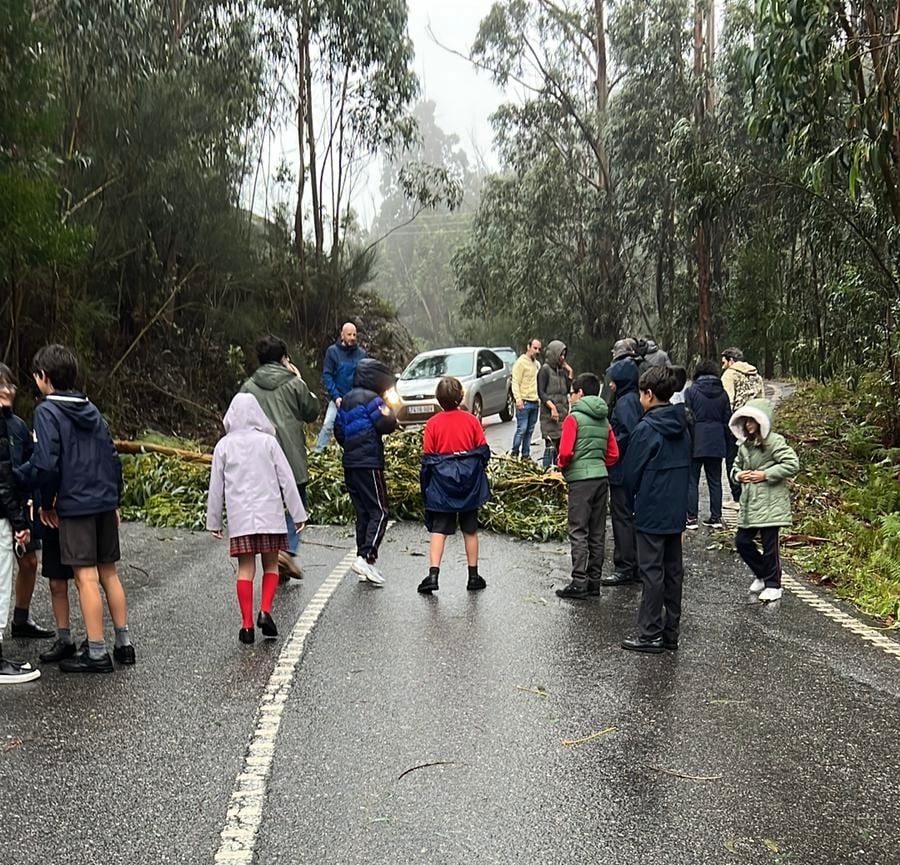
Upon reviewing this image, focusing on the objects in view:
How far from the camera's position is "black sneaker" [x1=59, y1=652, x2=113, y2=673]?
19.1 ft

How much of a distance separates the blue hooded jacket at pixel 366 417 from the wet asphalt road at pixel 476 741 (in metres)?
1.22

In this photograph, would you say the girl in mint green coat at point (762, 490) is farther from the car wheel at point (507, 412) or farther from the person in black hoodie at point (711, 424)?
the car wheel at point (507, 412)

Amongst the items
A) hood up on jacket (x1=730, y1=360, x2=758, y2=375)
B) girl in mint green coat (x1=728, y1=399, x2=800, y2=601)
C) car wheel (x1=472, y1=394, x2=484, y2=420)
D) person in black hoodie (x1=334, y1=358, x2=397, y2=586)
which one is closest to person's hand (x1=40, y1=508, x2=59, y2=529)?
person in black hoodie (x1=334, y1=358, x2=397, y2=586)

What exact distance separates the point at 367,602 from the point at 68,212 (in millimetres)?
8581

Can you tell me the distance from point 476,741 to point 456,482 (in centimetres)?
334

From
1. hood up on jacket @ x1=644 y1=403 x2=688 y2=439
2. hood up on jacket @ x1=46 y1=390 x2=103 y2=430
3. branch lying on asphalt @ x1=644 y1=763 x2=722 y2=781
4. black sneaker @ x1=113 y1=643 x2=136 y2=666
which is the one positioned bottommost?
branch lying on asphalt @ x1=644 y1=763 x2=722 y2=781

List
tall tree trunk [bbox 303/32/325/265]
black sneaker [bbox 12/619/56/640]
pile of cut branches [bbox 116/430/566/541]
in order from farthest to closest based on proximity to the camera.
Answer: tall tree trunk [bbox 303/32/325/265] < pile of cut branches [bbox 116/430/566/541] < black sneaker [bbox 12/619/56/640]

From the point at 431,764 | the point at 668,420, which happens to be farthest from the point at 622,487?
the point at 431,764

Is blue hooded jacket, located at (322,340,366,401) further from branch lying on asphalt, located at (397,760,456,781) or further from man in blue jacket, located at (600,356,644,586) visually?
branch lying on asphalt, located at (397,760,456,781)

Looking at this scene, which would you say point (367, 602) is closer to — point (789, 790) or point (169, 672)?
point (169, 672)

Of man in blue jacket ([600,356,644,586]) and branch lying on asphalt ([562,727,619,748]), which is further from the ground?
man in blue jacket ([600,356,644,586])

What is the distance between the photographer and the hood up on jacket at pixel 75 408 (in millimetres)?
5750

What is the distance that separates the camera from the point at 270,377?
8086mm

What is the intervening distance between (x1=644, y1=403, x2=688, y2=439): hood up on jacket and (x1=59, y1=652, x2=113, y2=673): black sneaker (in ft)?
11.9
